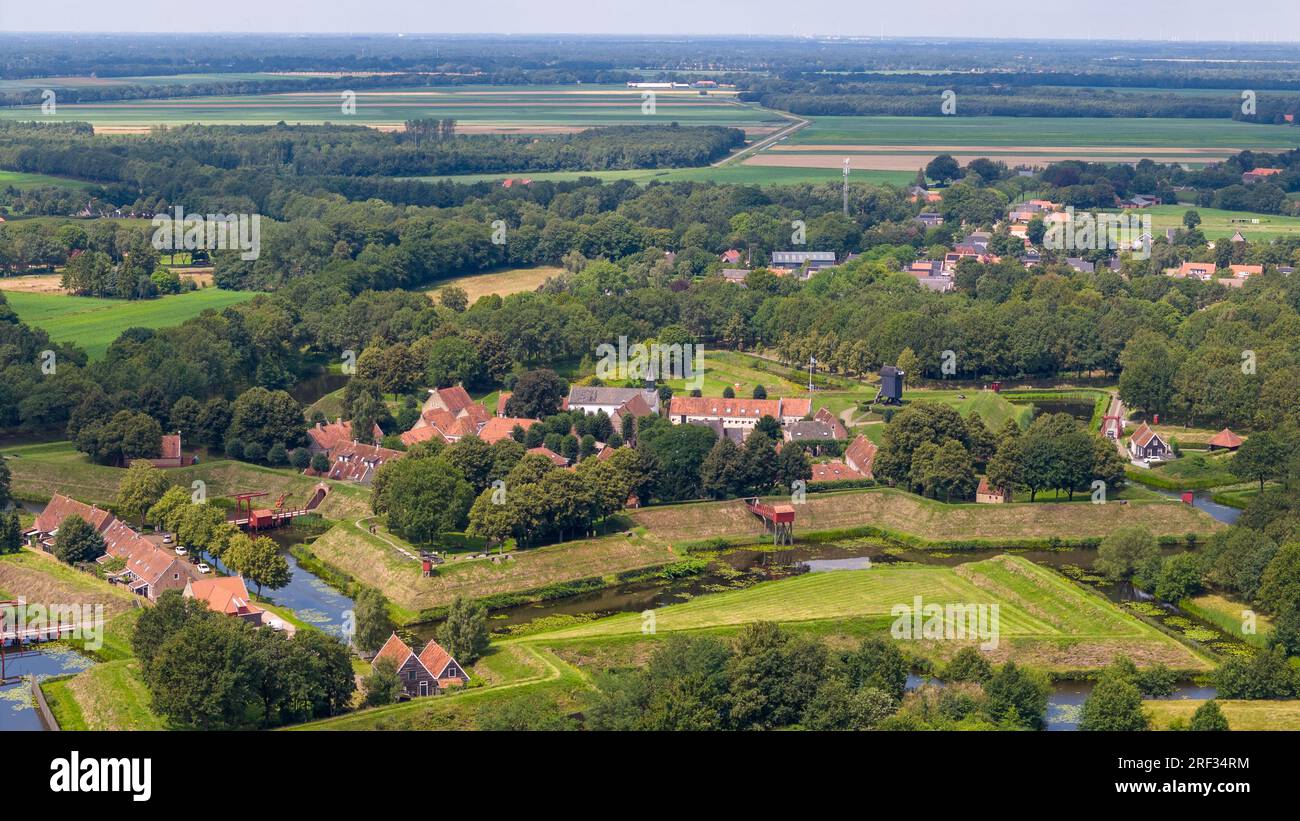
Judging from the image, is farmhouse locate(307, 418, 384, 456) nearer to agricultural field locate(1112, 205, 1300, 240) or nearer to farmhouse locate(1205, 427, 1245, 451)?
farmhouse locate(1205, 427, 1245, 451)

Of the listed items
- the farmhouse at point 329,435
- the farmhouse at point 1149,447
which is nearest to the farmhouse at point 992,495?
the farmhouse at point 1149,447

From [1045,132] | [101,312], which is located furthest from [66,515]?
[1045,132]

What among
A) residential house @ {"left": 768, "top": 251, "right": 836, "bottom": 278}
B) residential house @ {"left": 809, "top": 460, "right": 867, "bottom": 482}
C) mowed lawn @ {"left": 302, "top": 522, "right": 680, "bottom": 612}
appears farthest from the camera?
residential house @ {"left": 768, "top": 251, "right": 836, "bottom": 278}

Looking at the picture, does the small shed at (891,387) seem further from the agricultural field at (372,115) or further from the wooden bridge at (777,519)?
the agricultural field at (372,115)

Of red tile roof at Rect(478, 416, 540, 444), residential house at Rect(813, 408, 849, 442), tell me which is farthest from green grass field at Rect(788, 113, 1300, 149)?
red tile roof at Rect(478, 416, 540, 444)

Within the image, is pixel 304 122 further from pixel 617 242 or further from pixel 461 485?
pixel 461 485

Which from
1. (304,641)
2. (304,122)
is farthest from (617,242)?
(304,122)

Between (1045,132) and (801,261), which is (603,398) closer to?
(801,261)
